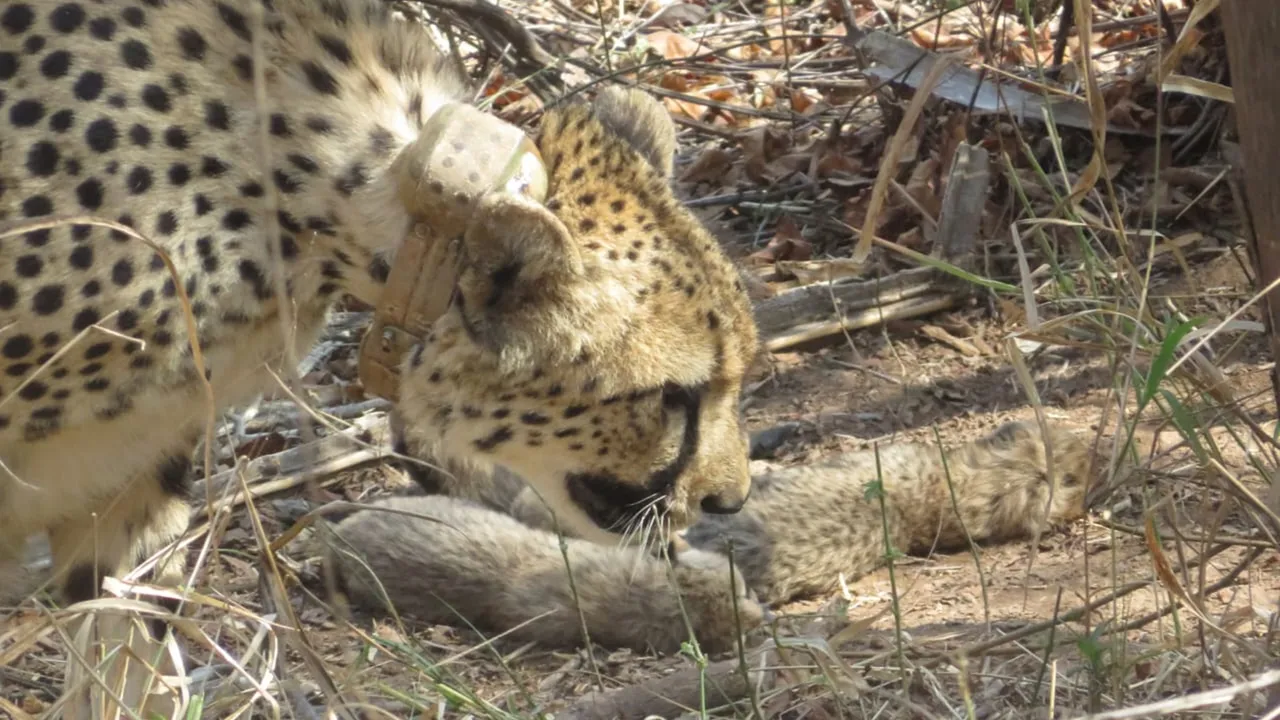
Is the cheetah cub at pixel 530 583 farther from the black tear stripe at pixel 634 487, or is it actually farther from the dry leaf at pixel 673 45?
the dry leaf at pixel 673 45

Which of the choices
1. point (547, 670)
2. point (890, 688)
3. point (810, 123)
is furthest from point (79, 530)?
point (810, 123)

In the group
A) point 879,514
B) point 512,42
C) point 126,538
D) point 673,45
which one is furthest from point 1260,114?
point 673,45

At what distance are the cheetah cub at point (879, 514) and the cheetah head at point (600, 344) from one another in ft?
1.40

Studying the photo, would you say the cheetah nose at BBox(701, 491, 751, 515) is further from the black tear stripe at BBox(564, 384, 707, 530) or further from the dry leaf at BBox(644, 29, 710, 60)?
the dry leaf at BBox(644, 29, 710, 60)

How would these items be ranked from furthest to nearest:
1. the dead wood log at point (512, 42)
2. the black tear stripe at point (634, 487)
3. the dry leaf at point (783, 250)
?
the dead wood log at point (512, 42) < the dry leaf at point (783, 250) < the black tear stripe at point (634, 487)

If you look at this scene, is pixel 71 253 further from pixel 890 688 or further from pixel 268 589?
pixel 890 688

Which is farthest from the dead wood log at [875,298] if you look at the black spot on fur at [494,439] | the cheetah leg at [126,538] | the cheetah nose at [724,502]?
the cheetah leg at [126,538]

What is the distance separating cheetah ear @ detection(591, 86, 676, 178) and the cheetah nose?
66cm

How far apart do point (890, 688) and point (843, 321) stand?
79.2 inches

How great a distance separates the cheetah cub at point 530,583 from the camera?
10.5 ft

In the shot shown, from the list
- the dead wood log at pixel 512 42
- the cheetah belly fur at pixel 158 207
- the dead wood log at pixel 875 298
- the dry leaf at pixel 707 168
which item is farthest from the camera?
the dry leaf at pixel 707 168

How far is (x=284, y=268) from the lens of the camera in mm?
2660

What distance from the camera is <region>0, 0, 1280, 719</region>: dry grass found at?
7.73ft

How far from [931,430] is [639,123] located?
150 cm
